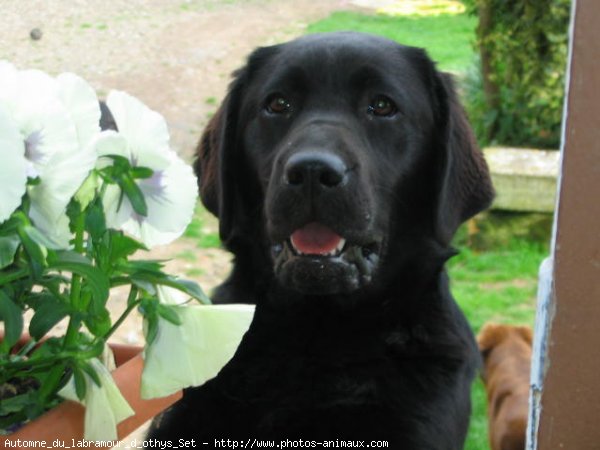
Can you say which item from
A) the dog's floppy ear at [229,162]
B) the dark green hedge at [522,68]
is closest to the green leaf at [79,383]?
the dog's floppy ear at [229,162]

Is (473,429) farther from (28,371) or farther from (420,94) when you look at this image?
(28,371)

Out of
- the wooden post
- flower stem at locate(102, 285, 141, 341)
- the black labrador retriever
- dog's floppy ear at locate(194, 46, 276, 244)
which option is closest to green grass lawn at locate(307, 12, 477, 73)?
dog's floppy ear at locate(194, 46, 276, 244)

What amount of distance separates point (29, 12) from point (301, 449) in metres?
1.05

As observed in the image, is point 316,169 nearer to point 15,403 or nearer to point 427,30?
point 15,403

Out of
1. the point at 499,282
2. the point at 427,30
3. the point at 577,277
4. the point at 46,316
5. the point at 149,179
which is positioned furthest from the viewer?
the point at 427,30

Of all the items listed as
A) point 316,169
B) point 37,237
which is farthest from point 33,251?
point 316,169

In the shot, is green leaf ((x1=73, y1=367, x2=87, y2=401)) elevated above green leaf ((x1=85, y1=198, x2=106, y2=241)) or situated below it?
below

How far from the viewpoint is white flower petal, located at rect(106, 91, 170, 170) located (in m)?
1.10

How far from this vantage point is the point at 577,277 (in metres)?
1.32

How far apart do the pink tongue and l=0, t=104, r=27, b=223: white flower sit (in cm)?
109

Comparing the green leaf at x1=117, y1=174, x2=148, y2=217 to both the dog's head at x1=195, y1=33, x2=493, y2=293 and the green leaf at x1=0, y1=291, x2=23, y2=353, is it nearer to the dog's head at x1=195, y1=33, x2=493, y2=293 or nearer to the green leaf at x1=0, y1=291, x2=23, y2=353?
A: the green leaf at x1=0, y1=291, x2=23, y2=353

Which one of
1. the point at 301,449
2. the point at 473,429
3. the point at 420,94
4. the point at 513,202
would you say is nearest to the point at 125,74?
the point at 513,202

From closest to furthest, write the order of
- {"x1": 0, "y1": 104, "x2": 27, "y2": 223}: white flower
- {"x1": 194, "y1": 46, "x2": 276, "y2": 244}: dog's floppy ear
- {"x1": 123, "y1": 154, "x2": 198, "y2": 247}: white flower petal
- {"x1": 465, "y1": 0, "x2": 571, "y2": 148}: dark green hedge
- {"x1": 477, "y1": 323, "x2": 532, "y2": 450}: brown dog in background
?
{"x1": 0, "y1": 104, "x2": 27, "y2": 223}: white flower < {"x1": 123, "y1": 154, "x2": 198, "y2": 247}: white flower petal < {"x1": 194, "y1": 46, "x2": 276, "y2": 244}: dog's floppy ear < {"x1": 477, "y1": 323, "x2": 532, "y2": 450}: brown dog in background < {"x1": 465, "y1": 0, "x2": 571, "y2": 148}: dark green hedge

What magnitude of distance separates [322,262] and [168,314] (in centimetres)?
90
